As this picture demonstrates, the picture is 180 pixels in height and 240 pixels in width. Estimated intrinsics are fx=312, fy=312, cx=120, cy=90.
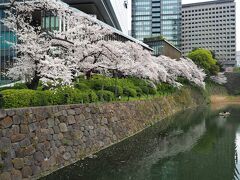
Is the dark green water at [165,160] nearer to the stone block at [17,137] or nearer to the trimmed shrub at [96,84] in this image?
the stone block at [17,137]

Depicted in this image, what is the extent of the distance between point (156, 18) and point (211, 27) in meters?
28.9

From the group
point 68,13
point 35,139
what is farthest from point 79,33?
point 35,139

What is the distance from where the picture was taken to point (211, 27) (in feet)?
492

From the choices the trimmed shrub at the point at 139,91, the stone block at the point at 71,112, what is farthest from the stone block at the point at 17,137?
the trimmed shrub at the point at 139,91

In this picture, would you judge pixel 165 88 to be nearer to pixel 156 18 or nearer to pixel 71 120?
pixel 71 120

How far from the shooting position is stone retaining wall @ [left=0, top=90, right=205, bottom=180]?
11.4 metres

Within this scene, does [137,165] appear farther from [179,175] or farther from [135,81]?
[135,81]

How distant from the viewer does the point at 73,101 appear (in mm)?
17297

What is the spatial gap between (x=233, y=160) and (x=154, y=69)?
21272 mm

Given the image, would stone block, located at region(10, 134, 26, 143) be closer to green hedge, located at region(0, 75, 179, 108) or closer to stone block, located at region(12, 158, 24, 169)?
stone block, located at region(12, 158, 24, 169)

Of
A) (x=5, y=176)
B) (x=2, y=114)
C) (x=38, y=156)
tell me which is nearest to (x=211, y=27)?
(x=38, y=156)

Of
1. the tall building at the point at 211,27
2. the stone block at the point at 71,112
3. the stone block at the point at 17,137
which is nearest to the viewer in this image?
the stone block at the point at 17,137

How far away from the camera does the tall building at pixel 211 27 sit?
475ft

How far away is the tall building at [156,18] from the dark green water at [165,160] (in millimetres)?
117587
